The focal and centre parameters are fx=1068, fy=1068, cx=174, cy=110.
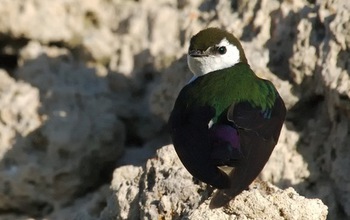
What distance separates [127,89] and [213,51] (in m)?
0.92

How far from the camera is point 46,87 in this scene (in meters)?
6.12

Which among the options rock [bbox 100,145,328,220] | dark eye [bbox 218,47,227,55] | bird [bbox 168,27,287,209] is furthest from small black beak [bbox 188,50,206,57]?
rock [bbox 100,145,328,220]

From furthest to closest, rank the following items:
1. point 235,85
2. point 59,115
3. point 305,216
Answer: point 59,115
point 235,85
point 305,216

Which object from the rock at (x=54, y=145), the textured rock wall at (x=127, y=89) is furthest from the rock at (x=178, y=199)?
the rock at (x=54, y=145)

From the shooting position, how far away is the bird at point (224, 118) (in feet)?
14.8

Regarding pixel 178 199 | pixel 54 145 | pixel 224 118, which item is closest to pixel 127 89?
pixel 54 145

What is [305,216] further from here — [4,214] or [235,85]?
[4,214]

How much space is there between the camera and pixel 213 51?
5523 millimetres

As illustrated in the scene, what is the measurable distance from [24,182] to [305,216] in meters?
1.87

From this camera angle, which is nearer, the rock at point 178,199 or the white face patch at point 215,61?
the rock at point 178,199

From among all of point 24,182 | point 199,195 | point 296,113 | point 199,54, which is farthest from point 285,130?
point 24,182

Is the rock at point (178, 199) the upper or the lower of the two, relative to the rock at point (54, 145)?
lower

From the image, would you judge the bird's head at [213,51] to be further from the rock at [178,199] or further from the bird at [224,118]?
the rock at [178,199]

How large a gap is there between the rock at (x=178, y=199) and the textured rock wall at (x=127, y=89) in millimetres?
16
